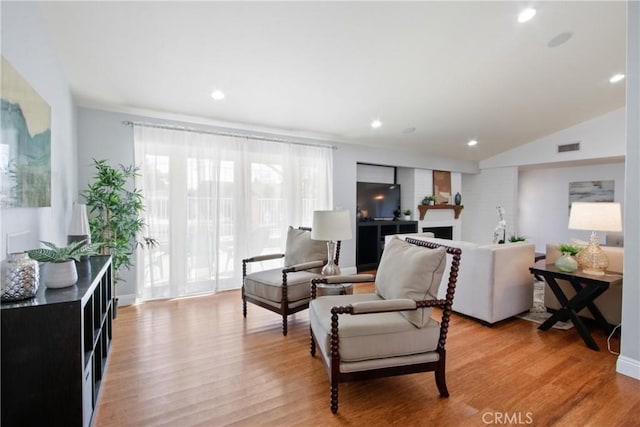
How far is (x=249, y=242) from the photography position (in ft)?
14.9

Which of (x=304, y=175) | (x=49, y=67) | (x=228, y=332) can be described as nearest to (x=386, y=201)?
(x=304, y=175)

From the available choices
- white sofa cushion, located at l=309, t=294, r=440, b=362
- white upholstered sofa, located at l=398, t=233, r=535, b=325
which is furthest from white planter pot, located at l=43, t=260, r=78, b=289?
white upholstered sofa, located at l=398, t=233, r=535, b=325

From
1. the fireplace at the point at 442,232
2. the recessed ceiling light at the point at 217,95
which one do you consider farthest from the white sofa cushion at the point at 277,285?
the fireplace at the point at 442,232

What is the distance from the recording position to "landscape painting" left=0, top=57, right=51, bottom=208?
1.54 meters

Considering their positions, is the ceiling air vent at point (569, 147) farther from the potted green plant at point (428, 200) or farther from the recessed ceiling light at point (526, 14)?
the recessed ceiling light at point (526, 14)

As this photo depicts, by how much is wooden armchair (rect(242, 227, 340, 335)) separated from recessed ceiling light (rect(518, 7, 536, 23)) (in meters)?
2.85

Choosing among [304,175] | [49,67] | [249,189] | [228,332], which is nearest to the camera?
[49,67]

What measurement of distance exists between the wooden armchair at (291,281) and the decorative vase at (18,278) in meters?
1.86

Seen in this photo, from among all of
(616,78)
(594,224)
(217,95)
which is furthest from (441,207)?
(217,95)

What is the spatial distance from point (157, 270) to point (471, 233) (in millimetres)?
7051

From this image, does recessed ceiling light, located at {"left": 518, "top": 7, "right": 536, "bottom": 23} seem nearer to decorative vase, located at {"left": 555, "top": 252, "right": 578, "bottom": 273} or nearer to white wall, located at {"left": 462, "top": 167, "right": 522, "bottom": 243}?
decorative vase, located at {"left": 555, "top": 252, "right": 578, "bottom": 273}

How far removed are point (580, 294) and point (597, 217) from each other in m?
0.70

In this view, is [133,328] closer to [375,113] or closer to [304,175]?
[304,175]

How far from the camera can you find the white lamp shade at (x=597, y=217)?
2717 millimetres
